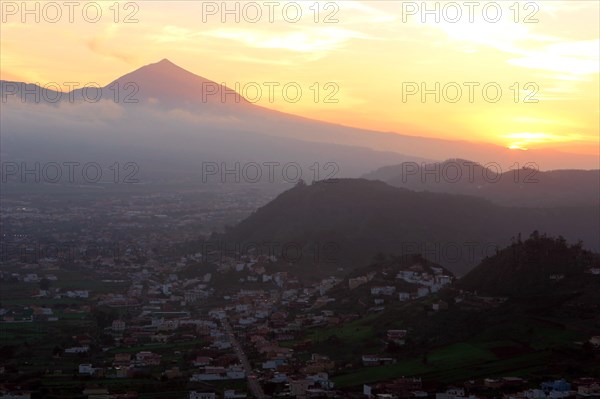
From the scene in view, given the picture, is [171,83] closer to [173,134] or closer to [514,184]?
[173,134]

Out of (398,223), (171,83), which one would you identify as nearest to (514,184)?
(398,223)

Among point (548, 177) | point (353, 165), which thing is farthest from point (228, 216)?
point (353, 165)

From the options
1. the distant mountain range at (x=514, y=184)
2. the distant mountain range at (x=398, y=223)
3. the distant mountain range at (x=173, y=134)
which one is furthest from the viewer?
the distant mountain range at (x=173, y=134)

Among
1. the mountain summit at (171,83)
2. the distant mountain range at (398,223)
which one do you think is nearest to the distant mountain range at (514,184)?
the distant mountain range at (398,223)

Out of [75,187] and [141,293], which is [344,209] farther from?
[75,187]

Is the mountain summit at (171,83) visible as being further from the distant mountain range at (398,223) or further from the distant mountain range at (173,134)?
the distant mountain range at (398,223)

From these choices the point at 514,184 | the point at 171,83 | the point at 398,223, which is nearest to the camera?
the point at 398,223
